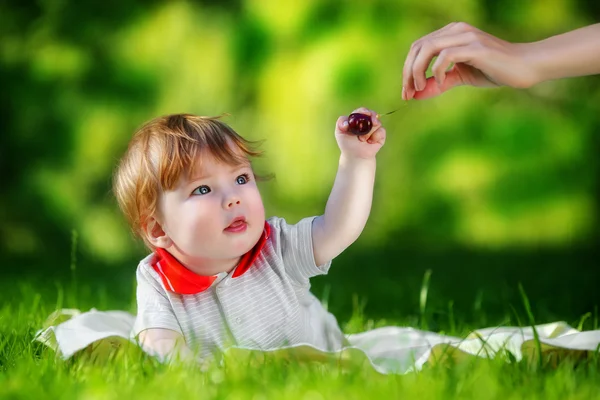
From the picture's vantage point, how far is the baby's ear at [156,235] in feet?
7.23

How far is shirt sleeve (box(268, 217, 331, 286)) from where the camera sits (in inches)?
88.0

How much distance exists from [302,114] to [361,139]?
446 centimetres

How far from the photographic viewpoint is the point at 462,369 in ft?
5.68

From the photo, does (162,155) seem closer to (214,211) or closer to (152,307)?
(214,211)

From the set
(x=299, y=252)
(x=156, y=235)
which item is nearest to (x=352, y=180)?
(x=299, y=252)

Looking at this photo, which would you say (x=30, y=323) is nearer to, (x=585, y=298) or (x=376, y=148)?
(x=376, y=148)

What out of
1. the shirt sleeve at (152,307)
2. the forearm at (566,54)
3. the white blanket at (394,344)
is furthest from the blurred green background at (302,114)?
the forearm at (566,54)

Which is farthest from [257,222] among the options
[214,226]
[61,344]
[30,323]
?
[30,323]

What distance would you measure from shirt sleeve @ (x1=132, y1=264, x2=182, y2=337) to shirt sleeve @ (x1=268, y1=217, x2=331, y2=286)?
0.99 feet

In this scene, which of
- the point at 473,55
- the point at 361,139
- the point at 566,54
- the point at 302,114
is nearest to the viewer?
the point at 473,55

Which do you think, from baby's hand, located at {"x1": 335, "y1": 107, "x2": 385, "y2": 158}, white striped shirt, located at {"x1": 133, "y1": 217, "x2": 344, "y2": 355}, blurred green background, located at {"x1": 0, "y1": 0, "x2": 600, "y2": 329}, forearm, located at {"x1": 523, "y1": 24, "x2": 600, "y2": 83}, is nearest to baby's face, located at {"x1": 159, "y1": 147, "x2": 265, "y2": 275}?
white striped shirt, located at {"x1": 133, "y1": 217, "x2": 344, "y2": 355}

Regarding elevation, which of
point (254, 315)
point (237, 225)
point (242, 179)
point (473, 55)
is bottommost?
point (254, 315)

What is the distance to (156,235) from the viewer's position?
7.29 ft

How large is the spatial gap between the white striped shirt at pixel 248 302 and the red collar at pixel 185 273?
2 cm
